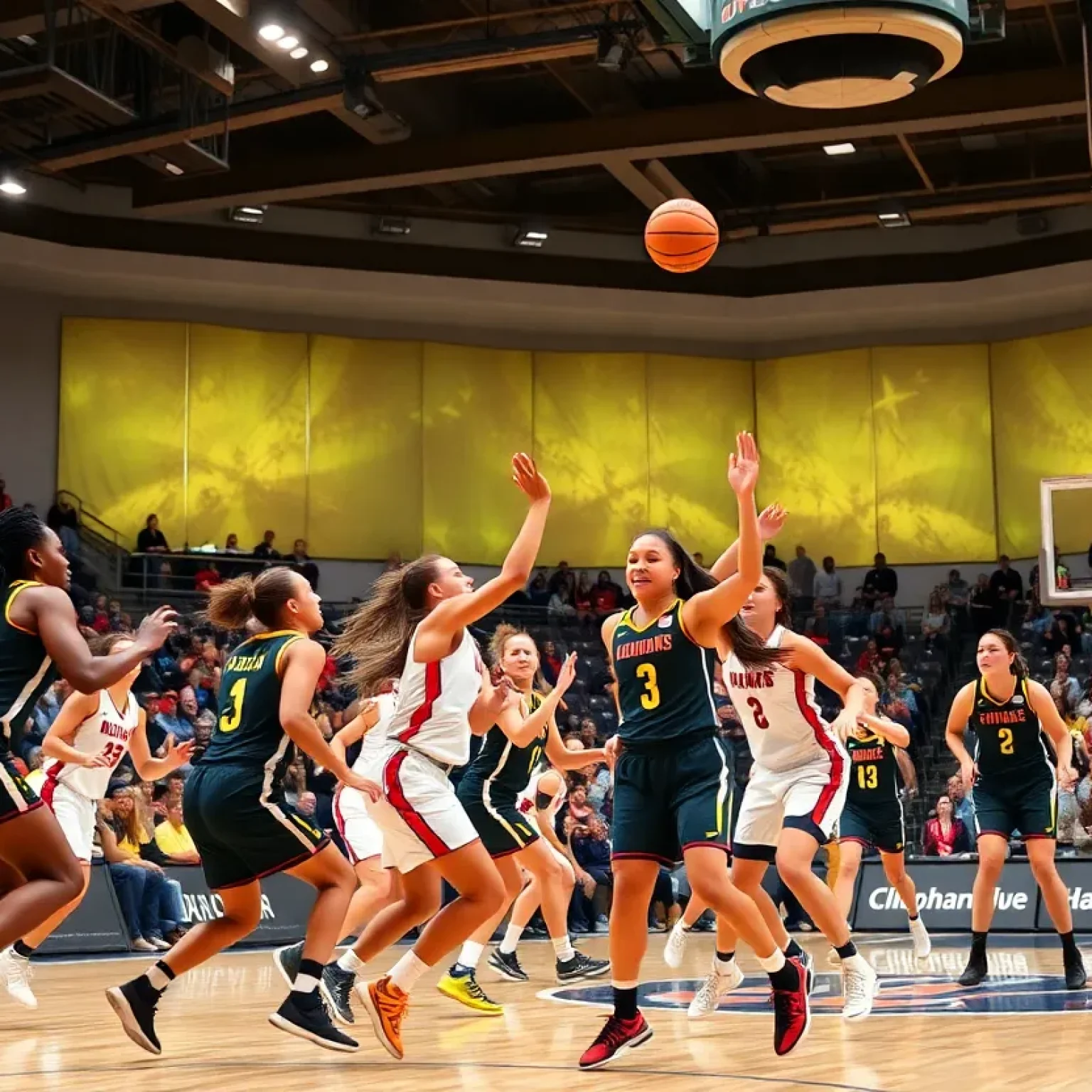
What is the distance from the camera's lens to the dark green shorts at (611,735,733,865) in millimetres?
6273

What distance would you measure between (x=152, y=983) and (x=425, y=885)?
1.13m

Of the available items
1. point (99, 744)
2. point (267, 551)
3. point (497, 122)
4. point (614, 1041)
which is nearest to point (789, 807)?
point (614, 1041)

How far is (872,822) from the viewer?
11.6 meters

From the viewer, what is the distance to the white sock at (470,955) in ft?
28.4

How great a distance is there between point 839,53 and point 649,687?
6544mm

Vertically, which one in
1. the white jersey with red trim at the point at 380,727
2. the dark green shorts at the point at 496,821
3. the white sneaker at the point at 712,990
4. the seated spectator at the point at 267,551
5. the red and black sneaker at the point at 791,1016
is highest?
the seated spectator at the point at 267,551

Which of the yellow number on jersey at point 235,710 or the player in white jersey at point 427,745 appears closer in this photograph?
the player in white jersey at point 427,745

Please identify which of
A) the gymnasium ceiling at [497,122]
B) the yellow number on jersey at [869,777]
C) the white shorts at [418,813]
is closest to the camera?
the white shorts at [418,813]

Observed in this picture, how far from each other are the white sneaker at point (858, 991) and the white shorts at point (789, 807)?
62 centimetres

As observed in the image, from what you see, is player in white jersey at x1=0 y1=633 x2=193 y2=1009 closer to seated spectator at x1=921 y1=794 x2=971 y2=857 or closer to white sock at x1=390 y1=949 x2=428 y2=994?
white sock at x1=390 y1=949 x2=428 y2=994

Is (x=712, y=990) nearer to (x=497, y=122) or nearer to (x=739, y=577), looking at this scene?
(x=739, y=577)

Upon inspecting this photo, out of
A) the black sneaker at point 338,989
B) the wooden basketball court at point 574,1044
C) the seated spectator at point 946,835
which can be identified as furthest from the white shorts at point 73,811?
the seated spectator at point 946,835

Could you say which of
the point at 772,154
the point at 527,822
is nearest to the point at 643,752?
the point at 527,822

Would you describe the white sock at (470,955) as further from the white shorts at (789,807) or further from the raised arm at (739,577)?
the raised arm at (739,577)
